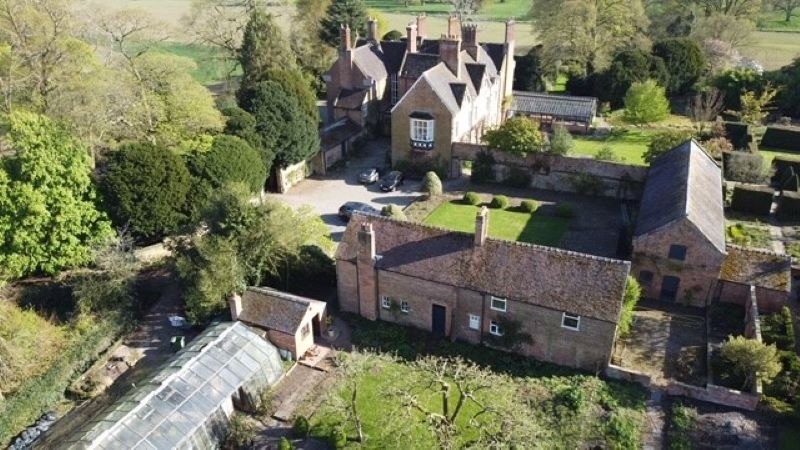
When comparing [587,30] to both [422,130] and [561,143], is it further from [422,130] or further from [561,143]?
[422,130]

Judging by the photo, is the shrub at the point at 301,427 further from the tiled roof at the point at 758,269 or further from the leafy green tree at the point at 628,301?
the tiled roof at the point at 758,269

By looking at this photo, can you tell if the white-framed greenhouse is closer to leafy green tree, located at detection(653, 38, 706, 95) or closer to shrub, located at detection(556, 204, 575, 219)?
shrub, located at detection(556, 204, 575, 219)

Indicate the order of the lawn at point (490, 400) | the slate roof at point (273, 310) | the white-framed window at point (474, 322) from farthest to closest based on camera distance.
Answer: the white-framed window at point (474, 322) < the slate roof at point (273, 310) < the lawn at point (490, 400)

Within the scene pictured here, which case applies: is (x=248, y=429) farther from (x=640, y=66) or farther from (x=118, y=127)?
(x=640, y=66)

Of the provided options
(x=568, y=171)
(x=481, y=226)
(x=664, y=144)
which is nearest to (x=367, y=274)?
(x=481, y=226)

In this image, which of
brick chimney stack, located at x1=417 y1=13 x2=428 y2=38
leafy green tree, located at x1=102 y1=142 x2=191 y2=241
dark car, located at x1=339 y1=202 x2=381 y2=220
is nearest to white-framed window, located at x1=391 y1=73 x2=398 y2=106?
brick chimney stack, located at x1=417 y1=13 x2=428 y2=38

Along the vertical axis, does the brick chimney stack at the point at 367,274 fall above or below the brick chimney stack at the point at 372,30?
below

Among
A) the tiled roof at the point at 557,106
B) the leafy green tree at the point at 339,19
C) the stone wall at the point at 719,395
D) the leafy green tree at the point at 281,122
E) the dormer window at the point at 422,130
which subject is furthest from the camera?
the leafy green tree at the point at 339,19

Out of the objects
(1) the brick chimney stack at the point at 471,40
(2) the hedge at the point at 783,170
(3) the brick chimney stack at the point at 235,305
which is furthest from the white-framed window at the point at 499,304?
(1) the brick chimney stack at the point at 471,40
